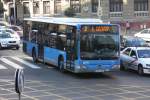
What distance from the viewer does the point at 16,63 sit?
102ft

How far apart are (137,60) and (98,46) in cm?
301

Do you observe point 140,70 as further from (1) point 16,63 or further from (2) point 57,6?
(2) point 57,6

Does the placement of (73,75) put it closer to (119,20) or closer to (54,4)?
(119,20)

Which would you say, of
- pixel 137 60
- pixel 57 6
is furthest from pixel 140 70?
pixel 57 6

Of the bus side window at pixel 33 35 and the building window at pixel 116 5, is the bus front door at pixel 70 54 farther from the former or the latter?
the building window at pixel 116 5

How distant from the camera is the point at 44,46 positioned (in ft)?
97.8

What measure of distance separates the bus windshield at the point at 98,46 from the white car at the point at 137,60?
1.93 metres

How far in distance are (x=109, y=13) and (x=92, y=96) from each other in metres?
46.2

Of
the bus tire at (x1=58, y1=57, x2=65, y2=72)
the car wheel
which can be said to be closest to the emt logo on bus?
the car wheel

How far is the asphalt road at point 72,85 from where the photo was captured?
19.2m

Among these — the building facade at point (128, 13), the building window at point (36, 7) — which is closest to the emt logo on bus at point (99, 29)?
the building facade at point (128, 13)

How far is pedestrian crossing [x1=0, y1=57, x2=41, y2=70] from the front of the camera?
96.2 ft

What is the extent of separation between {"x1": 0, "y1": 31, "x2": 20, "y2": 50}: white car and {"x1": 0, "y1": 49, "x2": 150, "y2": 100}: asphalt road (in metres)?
10.5

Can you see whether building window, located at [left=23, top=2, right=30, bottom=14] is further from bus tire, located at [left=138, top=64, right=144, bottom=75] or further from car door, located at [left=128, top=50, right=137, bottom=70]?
bus tire, located at [left=138, top=64, right=144, bottom=75]
